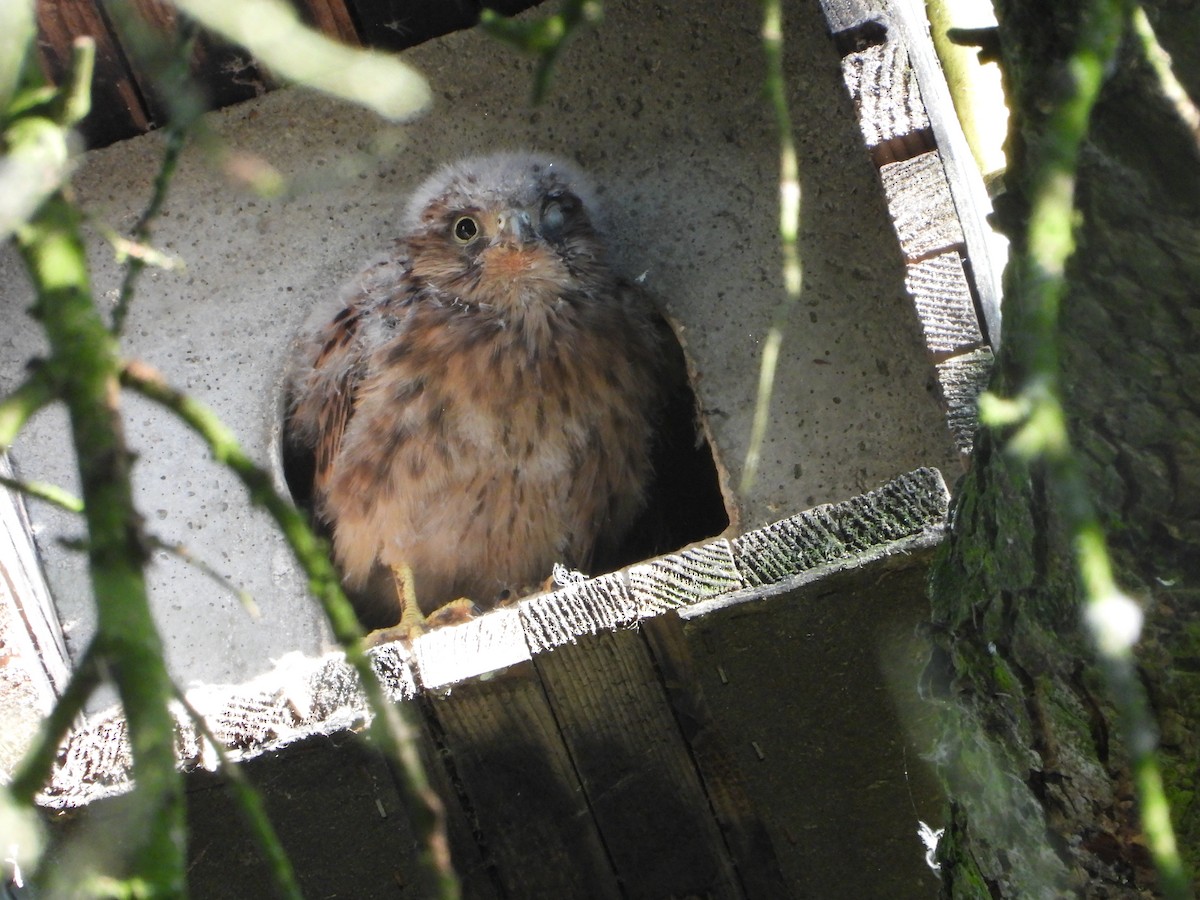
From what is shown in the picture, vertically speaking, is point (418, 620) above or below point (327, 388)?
below

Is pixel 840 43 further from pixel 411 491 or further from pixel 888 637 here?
pixel 411 491

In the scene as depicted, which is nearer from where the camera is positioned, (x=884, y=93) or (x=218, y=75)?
(x=884, y=93)

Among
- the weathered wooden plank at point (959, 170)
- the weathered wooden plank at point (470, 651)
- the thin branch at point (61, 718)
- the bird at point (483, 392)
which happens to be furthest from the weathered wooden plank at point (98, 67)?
the thin branch at point (61, 718)

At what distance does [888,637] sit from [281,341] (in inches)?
66.1

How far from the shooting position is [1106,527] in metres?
1.35

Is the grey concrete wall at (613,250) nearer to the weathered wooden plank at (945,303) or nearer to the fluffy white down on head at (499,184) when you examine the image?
the fluffy white down on head at (499,184)

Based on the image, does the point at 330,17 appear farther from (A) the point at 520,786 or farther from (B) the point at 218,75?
(A) the point at 520,786

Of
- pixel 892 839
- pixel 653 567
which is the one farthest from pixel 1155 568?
pixel 892 839

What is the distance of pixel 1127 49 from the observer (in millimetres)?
1163

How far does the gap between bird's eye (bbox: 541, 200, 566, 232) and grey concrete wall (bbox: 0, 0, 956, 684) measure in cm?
24

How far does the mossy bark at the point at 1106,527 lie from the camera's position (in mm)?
1218

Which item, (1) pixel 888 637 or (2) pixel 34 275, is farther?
(1) pixel 888 637

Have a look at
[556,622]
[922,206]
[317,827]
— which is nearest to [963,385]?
[922,206]

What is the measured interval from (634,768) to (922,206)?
1138mm
